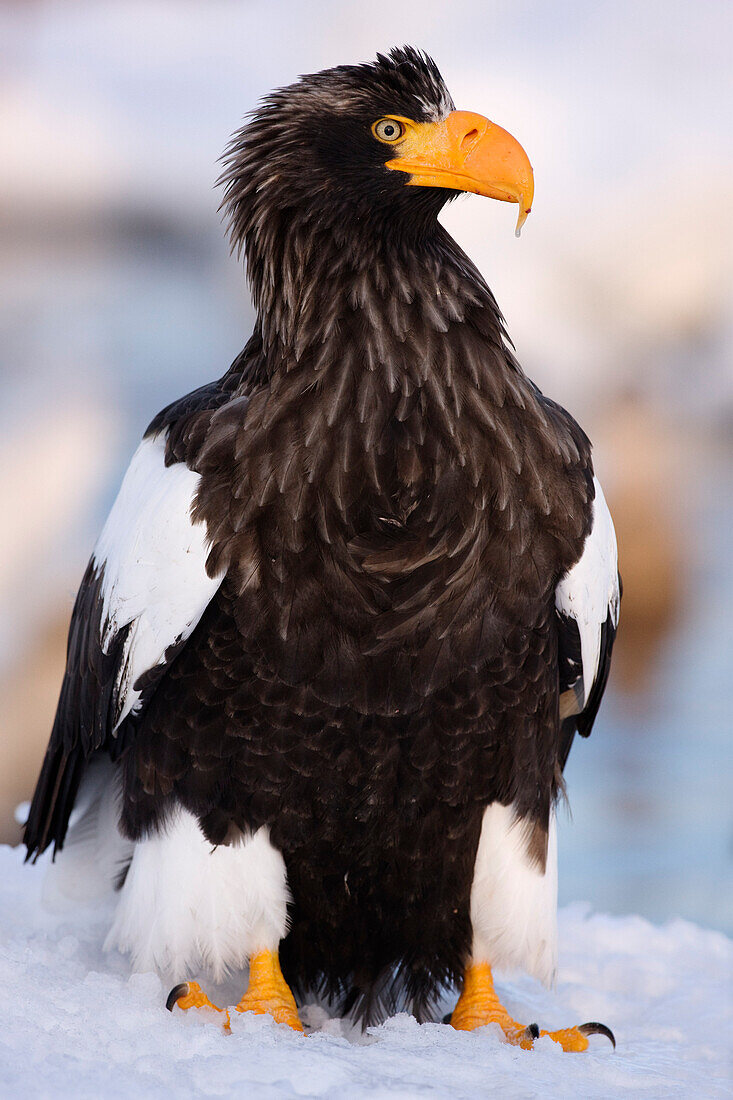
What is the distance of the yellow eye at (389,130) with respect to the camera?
219 cm

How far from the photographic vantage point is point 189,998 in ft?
7.37

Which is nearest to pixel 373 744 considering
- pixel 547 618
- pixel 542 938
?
pixel 547 618

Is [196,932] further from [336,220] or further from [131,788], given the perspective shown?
[336,220]

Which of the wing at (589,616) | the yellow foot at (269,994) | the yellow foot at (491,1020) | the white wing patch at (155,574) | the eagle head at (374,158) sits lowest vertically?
the yellow foot at (269,994)

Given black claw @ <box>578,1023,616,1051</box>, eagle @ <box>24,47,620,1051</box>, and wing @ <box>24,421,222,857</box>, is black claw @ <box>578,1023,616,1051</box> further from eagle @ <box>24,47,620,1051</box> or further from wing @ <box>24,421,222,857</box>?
wing @ <box>24,421,222,857</box>

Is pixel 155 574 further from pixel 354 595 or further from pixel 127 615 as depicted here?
pixel 354 595

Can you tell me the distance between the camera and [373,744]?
2.15 meters

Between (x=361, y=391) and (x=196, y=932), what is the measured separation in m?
1.13

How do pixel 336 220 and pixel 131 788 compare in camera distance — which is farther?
pixel 131 788

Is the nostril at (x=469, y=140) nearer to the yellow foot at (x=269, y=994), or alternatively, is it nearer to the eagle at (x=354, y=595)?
the eagle at (x=354, y=595)

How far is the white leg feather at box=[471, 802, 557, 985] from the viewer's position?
2.32 metres

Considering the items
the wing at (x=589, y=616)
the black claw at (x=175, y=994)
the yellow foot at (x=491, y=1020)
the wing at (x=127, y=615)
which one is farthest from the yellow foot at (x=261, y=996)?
→ the wing at (x=589, y=616)

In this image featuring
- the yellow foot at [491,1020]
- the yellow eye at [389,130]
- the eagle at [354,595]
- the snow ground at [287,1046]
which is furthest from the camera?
the yellow foot at [491,1020]

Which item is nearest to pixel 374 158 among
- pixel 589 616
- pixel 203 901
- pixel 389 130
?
pixel 389 130
